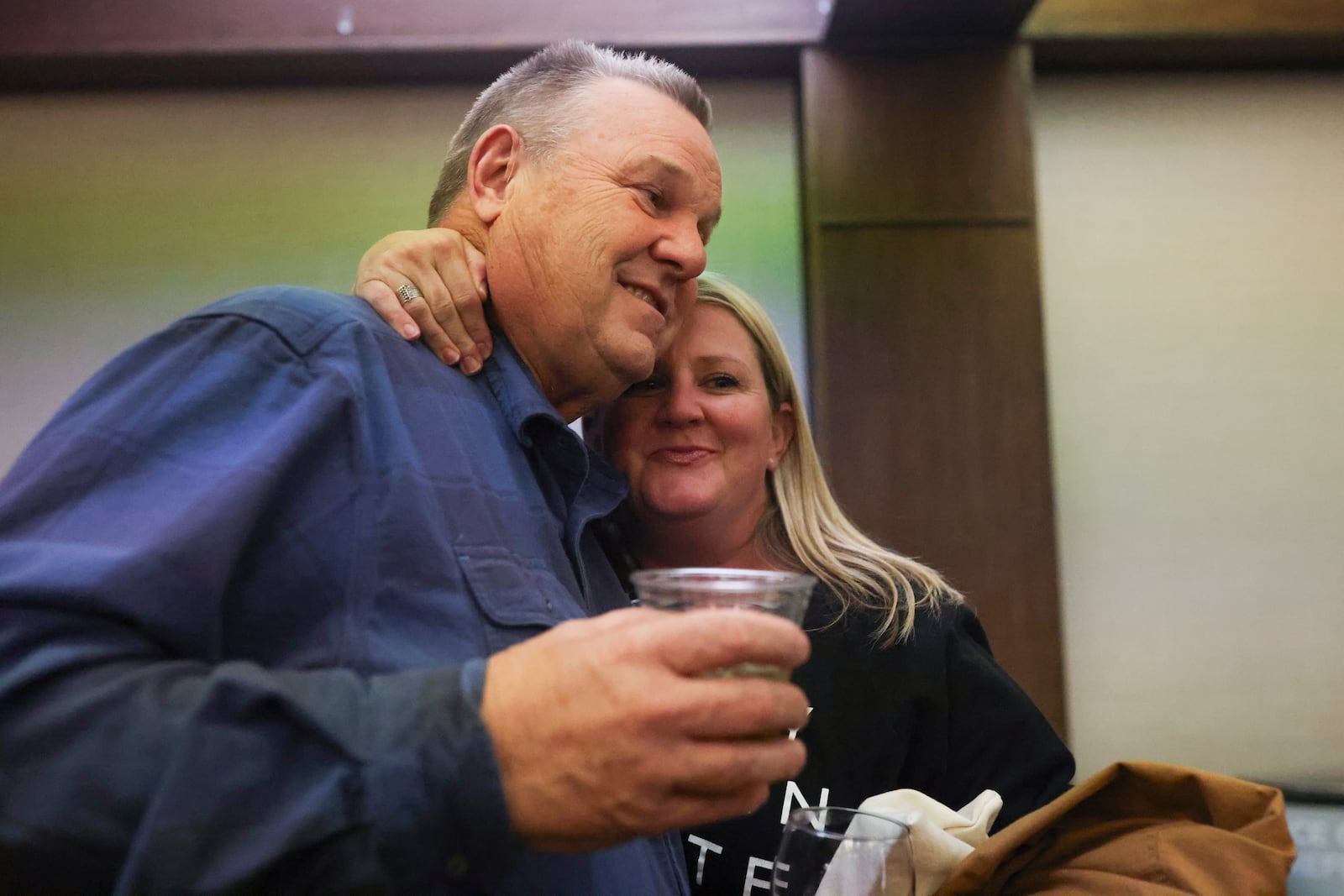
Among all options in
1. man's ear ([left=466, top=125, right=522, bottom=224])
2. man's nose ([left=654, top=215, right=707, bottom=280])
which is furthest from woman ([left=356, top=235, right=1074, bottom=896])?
man's ear ([left=466, top=125, right=522, bottom=224])

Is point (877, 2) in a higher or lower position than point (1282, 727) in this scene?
higher

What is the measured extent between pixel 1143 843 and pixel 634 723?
27.4 inches

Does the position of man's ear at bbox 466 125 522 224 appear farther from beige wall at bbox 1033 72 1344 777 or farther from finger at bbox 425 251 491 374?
beige wall at bbox 1033 72 1344 777

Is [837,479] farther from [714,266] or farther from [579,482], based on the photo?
[579,482]

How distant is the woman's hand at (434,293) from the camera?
122 centimetres

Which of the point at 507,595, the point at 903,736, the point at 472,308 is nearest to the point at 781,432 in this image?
the point at 903,736

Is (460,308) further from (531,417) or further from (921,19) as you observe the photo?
(921,19)

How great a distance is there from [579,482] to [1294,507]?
2635 mm

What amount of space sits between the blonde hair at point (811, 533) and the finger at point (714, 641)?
1.18 m

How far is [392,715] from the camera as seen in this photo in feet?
2.29

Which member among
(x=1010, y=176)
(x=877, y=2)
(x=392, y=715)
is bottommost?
(x=392, y=715)

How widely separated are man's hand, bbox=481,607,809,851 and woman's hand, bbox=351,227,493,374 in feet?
1.96

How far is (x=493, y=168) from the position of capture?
4.74 ft

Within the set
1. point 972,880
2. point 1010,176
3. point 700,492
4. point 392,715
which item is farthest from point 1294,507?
point 392,715
